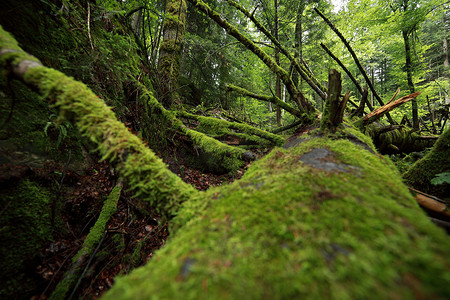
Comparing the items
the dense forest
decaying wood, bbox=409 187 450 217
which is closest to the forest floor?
the dense forest

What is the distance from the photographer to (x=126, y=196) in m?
3.40

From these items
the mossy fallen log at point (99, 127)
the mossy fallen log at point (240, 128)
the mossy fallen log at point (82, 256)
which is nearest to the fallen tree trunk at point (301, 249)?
the mossy fallen log at point (99, 127)

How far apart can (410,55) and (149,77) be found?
10819 millimetres

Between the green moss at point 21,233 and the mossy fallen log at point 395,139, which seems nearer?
the green moss at point 21,233

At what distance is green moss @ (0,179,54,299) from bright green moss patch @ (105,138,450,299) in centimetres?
235

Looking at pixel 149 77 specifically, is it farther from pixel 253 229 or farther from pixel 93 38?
pixel 253 229

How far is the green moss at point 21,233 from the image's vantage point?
6.02ft

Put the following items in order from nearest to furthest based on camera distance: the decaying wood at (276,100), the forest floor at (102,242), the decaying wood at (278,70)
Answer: the forest floor at (102,242) → the decaying wood at (278,70) → the decaying wood at (276,100)

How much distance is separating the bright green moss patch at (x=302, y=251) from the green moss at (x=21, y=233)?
92.5 inches

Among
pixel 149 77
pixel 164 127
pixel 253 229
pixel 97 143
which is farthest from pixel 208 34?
pixel 253 229

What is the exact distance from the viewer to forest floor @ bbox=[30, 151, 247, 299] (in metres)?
2.17

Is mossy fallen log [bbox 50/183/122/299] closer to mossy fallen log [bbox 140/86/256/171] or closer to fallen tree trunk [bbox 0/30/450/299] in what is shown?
mossy fallen log [bbox 140/86/256/171]

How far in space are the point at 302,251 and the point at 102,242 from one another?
3.21 meters

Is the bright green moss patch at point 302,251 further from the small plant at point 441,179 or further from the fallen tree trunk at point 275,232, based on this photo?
the small plant at point 441,179
